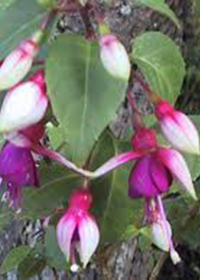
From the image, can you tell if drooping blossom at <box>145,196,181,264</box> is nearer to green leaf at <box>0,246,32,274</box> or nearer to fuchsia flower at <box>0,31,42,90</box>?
fuchsia flower at <box>0,31,42,90</box>

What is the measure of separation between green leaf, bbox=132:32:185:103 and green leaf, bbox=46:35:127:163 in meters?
0.12

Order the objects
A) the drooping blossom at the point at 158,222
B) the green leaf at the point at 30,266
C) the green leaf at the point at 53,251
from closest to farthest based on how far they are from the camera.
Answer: the drooping blossom at the point at 158,222 < the green leaf at the point at 53,251 < the green leaf at the point at 30,266

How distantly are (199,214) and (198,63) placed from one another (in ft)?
7.26

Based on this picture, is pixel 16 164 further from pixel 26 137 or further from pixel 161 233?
pixel 161 233

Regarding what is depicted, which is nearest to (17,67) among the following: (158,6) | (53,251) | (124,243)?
(158,6)

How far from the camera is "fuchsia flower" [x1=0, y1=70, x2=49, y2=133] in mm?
782

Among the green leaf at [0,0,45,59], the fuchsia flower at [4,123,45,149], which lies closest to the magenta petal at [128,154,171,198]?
the fuchsia flower at [4,123,45,149]

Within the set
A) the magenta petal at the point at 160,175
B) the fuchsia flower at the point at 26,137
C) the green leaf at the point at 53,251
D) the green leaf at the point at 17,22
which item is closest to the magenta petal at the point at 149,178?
the magenta petal at the point at 160,175

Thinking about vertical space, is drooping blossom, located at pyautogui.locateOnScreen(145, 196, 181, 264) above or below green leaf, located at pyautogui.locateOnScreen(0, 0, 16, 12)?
below

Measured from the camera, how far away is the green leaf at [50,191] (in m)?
0.99

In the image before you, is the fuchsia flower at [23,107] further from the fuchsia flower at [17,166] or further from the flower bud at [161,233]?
the flower bud at [161,233]

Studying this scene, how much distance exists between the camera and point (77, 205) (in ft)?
2.85

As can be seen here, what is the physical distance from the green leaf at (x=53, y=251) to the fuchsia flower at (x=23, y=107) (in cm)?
47

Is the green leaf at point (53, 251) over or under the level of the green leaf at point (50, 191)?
under
